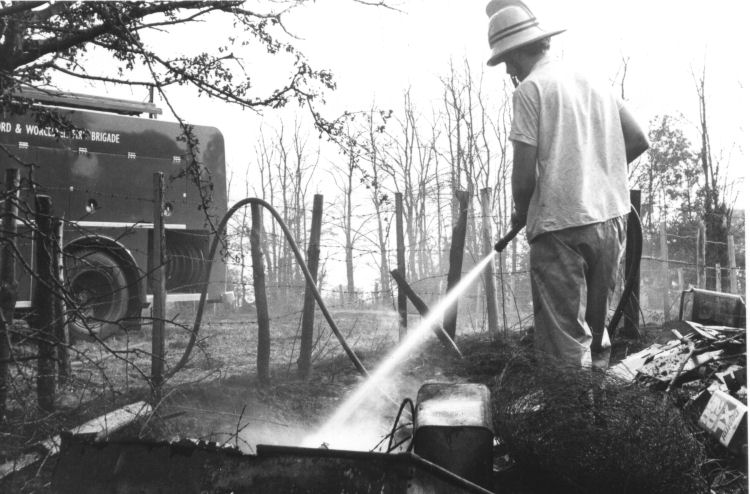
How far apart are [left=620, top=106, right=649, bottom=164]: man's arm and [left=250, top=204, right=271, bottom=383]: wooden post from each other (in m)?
2.98

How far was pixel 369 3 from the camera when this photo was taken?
13.7 ft

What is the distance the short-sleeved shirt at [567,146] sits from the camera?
8.77 feet

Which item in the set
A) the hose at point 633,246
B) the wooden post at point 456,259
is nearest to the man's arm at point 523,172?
the hose at point 633,246

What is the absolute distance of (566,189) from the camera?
268cm

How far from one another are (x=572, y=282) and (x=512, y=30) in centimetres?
112

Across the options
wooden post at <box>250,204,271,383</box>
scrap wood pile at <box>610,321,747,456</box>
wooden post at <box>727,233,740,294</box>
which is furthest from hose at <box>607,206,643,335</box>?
wooden post at <box>727,233,740,294</box>

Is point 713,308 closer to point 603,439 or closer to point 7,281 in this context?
point 603,439

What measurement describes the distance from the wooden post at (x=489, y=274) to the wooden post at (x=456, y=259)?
1.13ft

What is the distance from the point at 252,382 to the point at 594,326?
2.94 m

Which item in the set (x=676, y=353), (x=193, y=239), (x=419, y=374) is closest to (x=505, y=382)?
(x=676, y=353)

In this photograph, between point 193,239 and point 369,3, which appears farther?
point 193,239

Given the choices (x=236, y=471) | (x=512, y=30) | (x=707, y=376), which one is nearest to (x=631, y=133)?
(x=512, y=30)

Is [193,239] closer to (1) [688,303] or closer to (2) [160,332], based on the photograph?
(2) [160,332]

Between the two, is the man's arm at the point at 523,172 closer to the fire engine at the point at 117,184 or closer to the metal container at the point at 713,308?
the metal container at the point at 713,308
